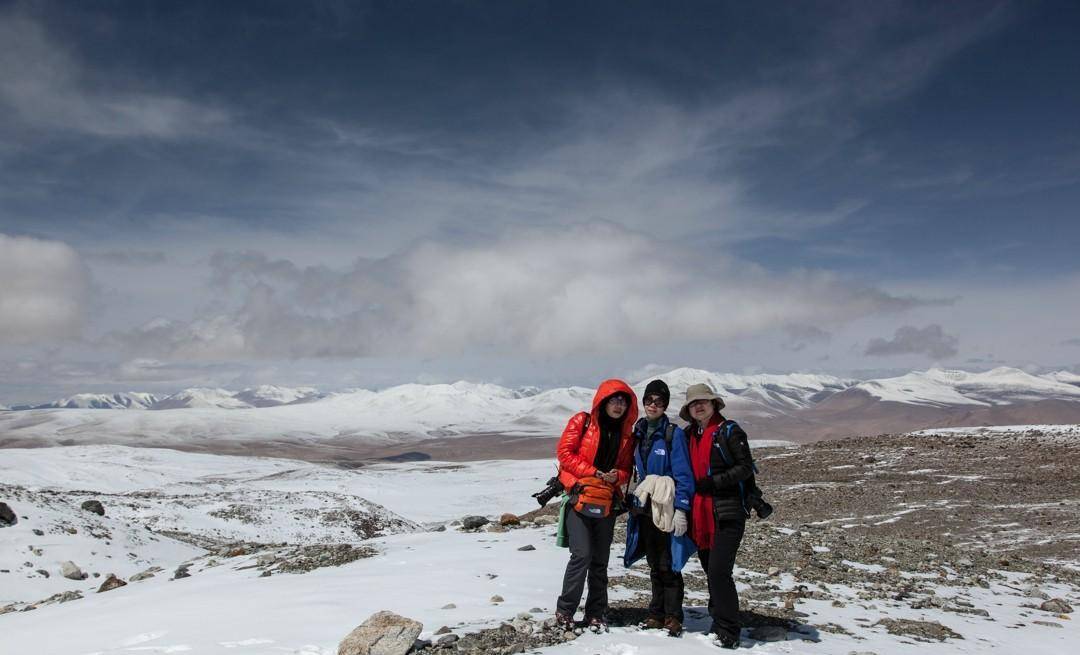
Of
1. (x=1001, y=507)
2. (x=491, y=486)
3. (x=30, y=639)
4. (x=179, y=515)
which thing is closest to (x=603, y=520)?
(x=30, y=639)

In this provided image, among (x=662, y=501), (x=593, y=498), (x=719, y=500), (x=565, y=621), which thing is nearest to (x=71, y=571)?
(x=565, y=621)

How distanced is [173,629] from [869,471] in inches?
1312

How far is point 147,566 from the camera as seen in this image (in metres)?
22.5

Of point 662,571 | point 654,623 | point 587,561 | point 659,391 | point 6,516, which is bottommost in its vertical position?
point 6,516

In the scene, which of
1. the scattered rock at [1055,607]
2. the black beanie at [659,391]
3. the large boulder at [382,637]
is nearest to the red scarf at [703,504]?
the black beanie at [659,391]

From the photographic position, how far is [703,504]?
7266 mm

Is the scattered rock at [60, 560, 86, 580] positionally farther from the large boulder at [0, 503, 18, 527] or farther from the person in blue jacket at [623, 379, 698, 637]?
the person in blue jacket at [623, 379, 698, 637]

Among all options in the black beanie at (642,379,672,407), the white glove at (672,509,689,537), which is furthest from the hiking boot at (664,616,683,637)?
the black beanie at (642,379,672,407)

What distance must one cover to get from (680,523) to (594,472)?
1118 mm

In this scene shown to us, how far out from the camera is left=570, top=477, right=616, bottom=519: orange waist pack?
23.8 ft

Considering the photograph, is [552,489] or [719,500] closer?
[719,500]

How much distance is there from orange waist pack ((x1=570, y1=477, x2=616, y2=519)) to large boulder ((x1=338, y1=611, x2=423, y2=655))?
88.5 inches

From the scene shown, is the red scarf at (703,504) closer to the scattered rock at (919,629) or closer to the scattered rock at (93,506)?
the scattered rock at (919,629)

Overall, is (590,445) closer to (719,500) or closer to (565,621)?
(719,500)
